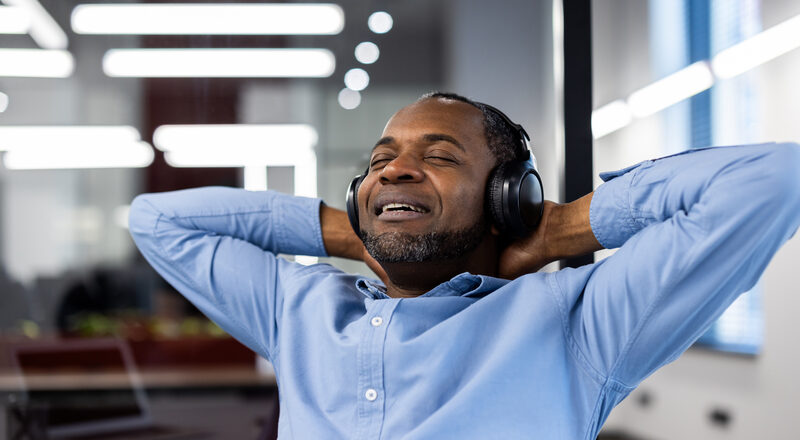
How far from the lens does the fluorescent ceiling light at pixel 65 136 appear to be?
104 inches

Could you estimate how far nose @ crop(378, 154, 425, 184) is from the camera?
1.14 m

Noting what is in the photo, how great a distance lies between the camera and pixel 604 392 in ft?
3.25

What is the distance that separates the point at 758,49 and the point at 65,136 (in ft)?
9.58

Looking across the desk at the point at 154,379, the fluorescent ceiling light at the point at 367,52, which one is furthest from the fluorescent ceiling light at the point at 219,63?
the desk at the point at 154,379

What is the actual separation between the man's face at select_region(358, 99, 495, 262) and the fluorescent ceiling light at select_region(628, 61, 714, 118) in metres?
2.54

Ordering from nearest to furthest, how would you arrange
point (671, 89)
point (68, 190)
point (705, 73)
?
point (68, 190)
point (705, 73)
point (671, 89)

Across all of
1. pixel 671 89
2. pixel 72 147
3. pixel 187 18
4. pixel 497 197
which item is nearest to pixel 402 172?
pixel 497 197

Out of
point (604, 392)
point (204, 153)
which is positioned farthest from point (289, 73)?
point (604, 392)

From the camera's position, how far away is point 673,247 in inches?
33.9

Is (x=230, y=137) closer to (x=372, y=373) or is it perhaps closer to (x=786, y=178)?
(x=372, y=373)

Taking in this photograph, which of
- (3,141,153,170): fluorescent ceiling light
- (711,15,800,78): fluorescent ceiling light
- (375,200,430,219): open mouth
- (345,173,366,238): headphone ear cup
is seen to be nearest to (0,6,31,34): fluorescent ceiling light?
(3,141,153,170): fluorescent ceiling light

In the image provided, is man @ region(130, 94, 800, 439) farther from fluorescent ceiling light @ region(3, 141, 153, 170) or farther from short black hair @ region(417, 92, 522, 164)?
fluorescent ceiling light @ region(3, 141, 153, 170)

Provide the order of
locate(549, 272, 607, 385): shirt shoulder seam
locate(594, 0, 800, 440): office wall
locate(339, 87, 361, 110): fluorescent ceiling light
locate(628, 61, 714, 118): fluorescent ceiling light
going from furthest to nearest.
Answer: locate(628, 61, 714, 118): fluorescent ceiling light < locate(339, 87, 361, 110): fluorescent ceiling light < locate(594, 0, 800, 440): office wall < locate(549, 272, 607, 385): shirt shoulder seam

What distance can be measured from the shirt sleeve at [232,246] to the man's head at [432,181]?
0.74ft
